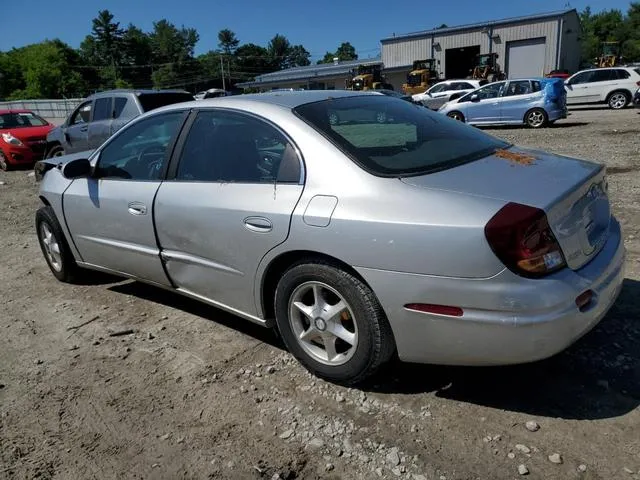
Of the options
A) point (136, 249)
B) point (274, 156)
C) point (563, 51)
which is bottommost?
point (136, 249)

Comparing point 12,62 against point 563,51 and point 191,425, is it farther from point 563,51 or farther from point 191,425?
point 191,425

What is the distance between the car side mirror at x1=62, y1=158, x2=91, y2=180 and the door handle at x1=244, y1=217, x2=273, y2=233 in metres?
1.80

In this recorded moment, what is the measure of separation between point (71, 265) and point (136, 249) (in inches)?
52.5

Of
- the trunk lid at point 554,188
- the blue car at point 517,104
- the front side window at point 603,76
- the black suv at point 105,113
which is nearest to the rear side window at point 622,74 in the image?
the front side window at point 603,76

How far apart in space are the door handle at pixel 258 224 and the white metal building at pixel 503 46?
146 feet

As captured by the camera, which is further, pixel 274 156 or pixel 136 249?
pixel 136 249

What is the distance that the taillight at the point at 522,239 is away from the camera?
2145mm

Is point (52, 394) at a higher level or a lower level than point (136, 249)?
lower

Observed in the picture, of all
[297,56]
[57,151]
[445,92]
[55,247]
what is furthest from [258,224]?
[297,56]

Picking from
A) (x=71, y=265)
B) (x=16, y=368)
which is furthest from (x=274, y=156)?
(x=71, y=265)

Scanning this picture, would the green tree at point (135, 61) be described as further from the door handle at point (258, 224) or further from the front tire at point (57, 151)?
the door handle at point (258, 224)

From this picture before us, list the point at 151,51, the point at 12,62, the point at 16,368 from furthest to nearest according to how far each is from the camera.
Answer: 1. the point at 151,51
2. the point at 12,62
3. the point at 16,368

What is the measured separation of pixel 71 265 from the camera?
181 inches

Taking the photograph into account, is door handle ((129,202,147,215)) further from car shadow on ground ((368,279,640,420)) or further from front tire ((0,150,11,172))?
front tire ((0,150,11,172))
